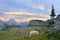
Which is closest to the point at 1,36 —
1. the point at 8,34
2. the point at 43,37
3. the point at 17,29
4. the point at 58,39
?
the point at 8,34

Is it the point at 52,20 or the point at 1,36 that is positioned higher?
the point at 52,20

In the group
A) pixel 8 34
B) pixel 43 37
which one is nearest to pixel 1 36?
pixel 8 34

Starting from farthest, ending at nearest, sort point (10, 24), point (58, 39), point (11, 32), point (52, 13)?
point (10, 24) < point (11, 32) < point (52, 13) < point (58, 39)

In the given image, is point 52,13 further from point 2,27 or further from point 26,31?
point 2,27

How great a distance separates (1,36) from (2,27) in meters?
3.18

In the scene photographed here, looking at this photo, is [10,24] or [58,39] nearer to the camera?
[58,39]

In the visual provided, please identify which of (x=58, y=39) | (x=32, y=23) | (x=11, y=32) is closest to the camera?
(x=58, y=39)

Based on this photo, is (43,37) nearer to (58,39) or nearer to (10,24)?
(58,39)

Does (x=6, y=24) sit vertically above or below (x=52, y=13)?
below

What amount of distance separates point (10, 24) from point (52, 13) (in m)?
9.76

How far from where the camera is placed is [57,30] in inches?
941

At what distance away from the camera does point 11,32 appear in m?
30.0

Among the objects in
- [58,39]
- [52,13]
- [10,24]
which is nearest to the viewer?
[58,39]

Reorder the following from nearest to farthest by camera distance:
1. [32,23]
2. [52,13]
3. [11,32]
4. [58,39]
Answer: [58,39] < [52,13] < [11,32] < [32,23]
